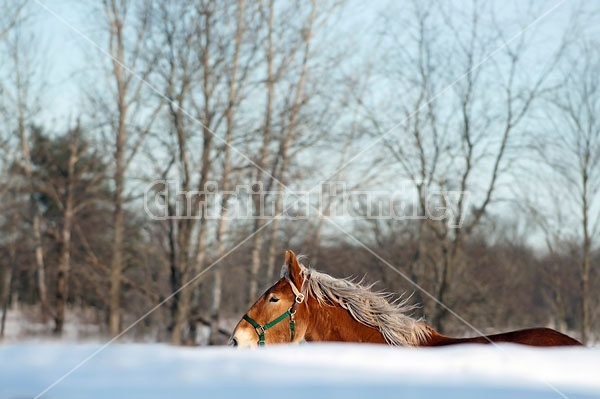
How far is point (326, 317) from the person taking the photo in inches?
194

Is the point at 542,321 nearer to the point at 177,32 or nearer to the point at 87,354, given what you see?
the point at 177,32

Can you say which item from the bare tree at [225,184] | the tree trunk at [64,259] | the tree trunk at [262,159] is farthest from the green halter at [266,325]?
the tree trunk at [64,259]

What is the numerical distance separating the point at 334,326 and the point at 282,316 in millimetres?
420

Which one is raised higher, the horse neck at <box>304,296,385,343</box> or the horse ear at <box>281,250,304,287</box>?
the horse ear at <box>281,250,304,287</box>

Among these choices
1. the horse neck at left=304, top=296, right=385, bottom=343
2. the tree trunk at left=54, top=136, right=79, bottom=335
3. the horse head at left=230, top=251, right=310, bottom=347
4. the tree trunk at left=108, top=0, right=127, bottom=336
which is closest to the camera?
the horse neck at left=304, top=296, right=385, bottom=343

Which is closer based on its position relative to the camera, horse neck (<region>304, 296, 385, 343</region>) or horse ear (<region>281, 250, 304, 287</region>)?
horse neck (<region>304, 296, 385, 343</region>)

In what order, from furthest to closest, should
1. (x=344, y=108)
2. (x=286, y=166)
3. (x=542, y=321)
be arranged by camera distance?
(x=542, y=321) → (x=344, y=108) → (x=286, y=166)

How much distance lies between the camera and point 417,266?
21.0 metres

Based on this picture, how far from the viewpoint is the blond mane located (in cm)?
461

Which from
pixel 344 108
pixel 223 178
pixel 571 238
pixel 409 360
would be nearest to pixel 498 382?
pixel 409 360

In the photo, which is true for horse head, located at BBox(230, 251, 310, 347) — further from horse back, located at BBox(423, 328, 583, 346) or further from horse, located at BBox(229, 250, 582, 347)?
horse back, located at BBox(423, 328, 583, 346)

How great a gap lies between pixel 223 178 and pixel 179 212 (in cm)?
139

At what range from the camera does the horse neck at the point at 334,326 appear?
4.72 meters

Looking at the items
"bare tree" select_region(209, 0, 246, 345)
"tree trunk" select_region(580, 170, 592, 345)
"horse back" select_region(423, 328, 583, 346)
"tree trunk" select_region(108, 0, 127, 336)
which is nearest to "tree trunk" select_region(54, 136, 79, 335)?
"tree trunk" select_region(108, 0, 127, 336)
